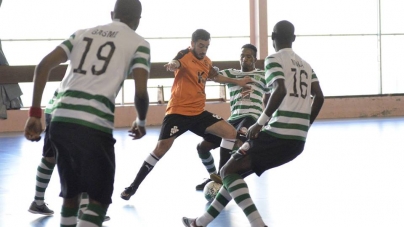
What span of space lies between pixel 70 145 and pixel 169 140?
9.54ft

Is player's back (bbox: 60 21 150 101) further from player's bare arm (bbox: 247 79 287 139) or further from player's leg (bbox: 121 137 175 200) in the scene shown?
player's leg (bbox: 121 137 175 200)

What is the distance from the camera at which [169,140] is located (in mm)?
6699

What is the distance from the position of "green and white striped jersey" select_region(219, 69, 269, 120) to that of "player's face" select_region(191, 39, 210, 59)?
40cm

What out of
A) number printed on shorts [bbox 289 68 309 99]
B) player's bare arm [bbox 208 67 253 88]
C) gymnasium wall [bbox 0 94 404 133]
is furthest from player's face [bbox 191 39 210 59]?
gymnasium wall [bbox 0 94 404 133]

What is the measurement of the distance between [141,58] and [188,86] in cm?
307

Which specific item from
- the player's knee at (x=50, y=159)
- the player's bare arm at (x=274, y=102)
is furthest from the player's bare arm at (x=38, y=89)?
the player's knee at (x=50, y=159)

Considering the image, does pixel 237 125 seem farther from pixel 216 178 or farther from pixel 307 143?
pixel 307 143

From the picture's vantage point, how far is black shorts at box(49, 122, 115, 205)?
380 cm

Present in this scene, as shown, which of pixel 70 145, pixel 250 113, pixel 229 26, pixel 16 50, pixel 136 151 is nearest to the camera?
pixel 70 145

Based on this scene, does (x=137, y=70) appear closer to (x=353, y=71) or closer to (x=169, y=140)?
(x=169, y=140)

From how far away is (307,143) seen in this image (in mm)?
11484

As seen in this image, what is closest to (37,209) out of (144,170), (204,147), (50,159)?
(50,159)

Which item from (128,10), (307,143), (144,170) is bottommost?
(307,143)

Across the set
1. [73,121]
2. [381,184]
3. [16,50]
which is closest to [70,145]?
[73,121]
